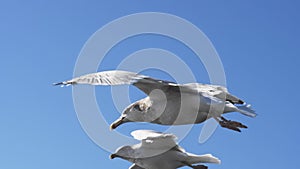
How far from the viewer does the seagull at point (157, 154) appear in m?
18.5

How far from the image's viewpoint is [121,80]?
51.1 ft

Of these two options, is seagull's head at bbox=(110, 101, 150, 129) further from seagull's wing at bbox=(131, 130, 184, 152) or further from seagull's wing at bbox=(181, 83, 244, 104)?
seagull's wing at bbox=(131, 130, 184, 152)

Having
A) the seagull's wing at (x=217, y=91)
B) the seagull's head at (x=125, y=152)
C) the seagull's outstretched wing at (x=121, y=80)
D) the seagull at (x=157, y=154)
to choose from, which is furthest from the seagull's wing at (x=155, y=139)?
the seagull's outstretched wing at (x=121, y=80)

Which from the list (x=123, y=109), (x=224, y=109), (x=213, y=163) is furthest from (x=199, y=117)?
(x=213, y=163)

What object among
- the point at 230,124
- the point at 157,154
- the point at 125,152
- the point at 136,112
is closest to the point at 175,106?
the point at 136,112

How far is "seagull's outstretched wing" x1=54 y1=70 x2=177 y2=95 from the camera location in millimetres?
15406

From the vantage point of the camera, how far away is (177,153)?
758 inches

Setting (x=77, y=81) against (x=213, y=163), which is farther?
(x=213, y=163)

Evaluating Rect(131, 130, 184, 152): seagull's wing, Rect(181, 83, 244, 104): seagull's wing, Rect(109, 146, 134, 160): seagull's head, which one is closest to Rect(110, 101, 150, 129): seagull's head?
Rect(181, 83, 244, 104): seagull's wing

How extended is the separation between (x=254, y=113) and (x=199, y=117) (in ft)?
3.32

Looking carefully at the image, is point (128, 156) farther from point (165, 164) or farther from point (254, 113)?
point (254, 113)

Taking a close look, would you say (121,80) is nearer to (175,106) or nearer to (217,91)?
(175,106)

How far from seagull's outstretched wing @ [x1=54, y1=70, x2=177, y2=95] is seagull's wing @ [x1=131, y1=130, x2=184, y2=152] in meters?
1.72

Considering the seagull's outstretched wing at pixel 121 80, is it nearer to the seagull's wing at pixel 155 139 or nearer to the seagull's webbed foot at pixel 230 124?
the seagull's webbed foot at pixel 230 124
